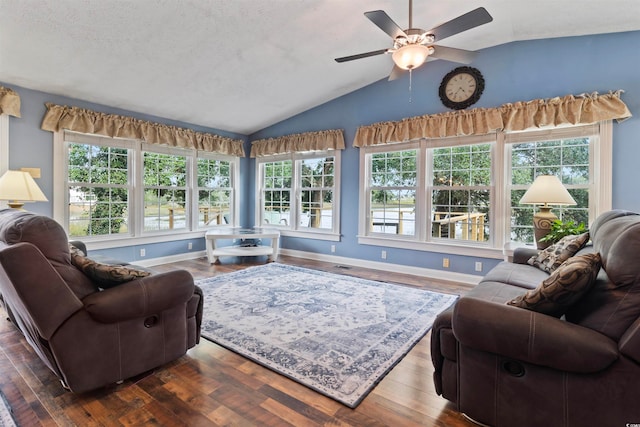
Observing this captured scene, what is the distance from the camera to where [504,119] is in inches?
151

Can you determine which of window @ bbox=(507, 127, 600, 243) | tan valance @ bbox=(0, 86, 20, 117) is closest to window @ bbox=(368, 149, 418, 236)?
window @ bbox=(507, 127, 600, 243)

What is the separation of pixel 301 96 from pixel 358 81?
958 millimetres

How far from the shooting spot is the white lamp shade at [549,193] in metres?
3.08

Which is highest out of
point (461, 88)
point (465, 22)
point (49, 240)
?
point (461, 88)

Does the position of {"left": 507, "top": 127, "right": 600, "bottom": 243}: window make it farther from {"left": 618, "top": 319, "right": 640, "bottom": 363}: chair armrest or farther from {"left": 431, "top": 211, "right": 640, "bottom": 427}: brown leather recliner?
{"left": 618, "top": 319, "right": 640, "bottom": 363}: chair armrest

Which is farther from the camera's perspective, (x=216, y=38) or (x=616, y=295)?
(x=216, y=38)

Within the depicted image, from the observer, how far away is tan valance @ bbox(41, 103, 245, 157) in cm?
397

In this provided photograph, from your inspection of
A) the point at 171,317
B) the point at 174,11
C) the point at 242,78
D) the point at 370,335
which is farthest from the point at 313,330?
the point at 242,78

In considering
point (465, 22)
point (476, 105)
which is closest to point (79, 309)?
point (465, 22)

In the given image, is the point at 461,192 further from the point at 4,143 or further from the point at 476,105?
the point at 4,143

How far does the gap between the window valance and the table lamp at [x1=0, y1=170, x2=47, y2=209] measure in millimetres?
4122

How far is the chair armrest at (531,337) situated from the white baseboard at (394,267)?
2985mm

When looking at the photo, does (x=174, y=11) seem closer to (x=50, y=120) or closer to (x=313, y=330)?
(x=50, y=120)

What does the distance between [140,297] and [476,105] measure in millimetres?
4320
